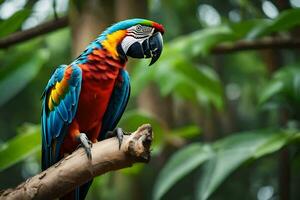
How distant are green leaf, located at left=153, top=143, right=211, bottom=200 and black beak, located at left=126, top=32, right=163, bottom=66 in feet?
3.16

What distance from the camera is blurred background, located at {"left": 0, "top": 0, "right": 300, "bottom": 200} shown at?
1598mm

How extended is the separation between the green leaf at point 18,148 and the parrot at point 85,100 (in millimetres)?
468

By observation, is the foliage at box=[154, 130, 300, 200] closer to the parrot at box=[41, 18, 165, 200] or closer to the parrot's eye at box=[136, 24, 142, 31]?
the parrot at box=[41, 18, 165, 200]

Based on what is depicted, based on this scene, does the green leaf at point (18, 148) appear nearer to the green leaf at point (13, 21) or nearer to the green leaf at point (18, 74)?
the green leaf at point (18, 74)

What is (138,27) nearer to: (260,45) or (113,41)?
(113,41)

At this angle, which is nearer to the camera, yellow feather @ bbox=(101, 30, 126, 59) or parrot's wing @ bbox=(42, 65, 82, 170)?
yellow feather @ bbox=(101, 30, 126, 59)

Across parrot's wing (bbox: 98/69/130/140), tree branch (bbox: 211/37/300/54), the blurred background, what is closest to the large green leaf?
the blurred background

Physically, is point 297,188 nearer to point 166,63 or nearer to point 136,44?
point 166,63

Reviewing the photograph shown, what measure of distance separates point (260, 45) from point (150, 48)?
1197mm

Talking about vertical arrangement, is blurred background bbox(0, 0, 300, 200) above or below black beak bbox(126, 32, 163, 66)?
below

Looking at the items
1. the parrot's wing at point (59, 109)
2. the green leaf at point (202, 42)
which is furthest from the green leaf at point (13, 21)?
the green leaf at point (202, 42)

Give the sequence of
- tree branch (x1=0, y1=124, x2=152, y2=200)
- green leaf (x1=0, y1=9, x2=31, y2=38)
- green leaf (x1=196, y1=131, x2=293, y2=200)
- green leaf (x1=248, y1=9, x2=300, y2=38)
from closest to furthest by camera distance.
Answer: tree branch (x1=0, y1=124, x2=152, y2=200), green leaf (x1=0, y1=9, x2=31, y2=38), green leaf (x1=248, y1=9, x2=300, y2=38), green leaf (x1=196, y1=131, x2=293, y2=200)

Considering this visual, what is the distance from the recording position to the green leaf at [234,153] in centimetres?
184

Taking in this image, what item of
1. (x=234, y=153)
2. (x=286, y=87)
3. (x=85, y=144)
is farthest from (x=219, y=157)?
(x=85, y=144)
